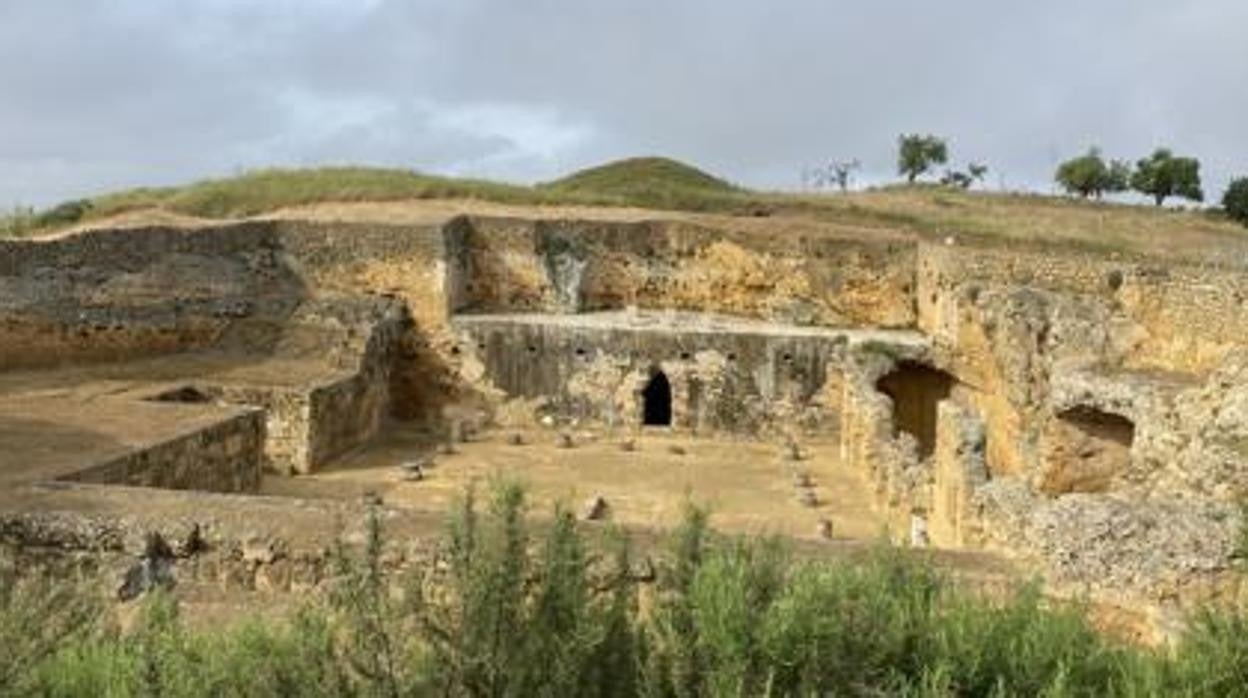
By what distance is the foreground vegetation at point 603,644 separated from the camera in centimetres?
513

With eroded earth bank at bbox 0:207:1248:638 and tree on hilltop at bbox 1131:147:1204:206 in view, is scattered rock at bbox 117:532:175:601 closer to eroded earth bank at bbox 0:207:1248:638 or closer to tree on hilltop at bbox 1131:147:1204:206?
eroded earth bank at bbox 0:207:1248:638

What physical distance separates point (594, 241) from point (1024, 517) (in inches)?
702

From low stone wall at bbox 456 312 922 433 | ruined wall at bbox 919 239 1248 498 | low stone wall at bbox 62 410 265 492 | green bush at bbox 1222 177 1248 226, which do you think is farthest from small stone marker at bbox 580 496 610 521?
green bush at bbox 1222 177 1248 226

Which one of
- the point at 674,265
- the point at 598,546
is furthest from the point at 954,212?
the point at 598,546

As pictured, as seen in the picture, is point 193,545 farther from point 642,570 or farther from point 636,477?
point 636,477

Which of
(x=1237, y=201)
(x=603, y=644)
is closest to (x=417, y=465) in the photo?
(x=603, y=644)

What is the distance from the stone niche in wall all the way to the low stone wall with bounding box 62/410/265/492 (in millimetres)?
8110

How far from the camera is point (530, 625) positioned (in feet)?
17.7

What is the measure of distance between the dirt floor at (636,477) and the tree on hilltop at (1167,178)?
34886mm

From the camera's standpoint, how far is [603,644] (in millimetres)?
5543

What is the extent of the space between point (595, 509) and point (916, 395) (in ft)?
28.3

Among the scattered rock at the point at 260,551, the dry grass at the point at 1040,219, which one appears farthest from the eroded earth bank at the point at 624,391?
the dry grass at the point at 1040,219

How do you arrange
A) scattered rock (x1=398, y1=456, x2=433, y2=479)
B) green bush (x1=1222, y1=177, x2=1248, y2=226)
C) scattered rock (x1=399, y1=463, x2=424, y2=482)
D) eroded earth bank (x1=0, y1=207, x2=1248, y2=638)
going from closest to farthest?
eroded earth bank (x1=0, y1=207, x2=1248, y2=638) → scattered rock (x1=399, y1=463, x2=424, y2=482) → scattered rock (x1=398, y1=456, x2=433, y2=479) → green bush (x1=1222, y1=177, x2=1248, y2=226)

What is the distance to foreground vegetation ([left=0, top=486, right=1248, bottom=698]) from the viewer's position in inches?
202
